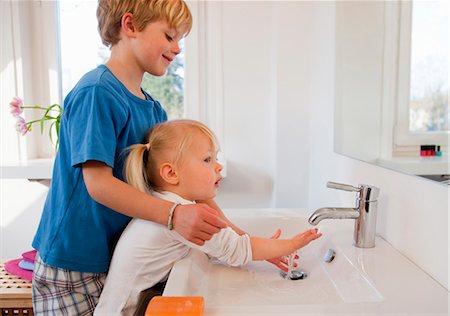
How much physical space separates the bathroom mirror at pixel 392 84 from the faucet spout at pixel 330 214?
0.43 ft

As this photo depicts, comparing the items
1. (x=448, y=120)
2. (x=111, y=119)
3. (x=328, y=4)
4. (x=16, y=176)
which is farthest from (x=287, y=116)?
(x=16, y=176)

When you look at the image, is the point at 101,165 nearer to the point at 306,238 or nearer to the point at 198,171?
the point at 198,171

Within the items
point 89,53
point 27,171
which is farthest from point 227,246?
point 89,53

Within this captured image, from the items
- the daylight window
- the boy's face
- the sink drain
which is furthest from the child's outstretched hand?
the boy's face

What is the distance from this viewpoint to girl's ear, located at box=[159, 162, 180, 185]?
0.74 meters

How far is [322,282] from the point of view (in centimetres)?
76

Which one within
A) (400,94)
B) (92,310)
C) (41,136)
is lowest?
(92,310)

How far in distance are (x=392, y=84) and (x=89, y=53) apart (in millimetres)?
1439

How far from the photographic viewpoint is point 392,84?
0.91 m

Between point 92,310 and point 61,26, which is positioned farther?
point 61,26

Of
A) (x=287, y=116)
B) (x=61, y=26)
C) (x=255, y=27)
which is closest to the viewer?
(x=287, y=116)

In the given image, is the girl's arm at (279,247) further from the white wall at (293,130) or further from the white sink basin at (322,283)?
the white wall at (293,130)

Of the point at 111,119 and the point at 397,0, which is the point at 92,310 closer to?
the point at 111,119

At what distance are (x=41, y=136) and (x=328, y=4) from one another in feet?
4.80
